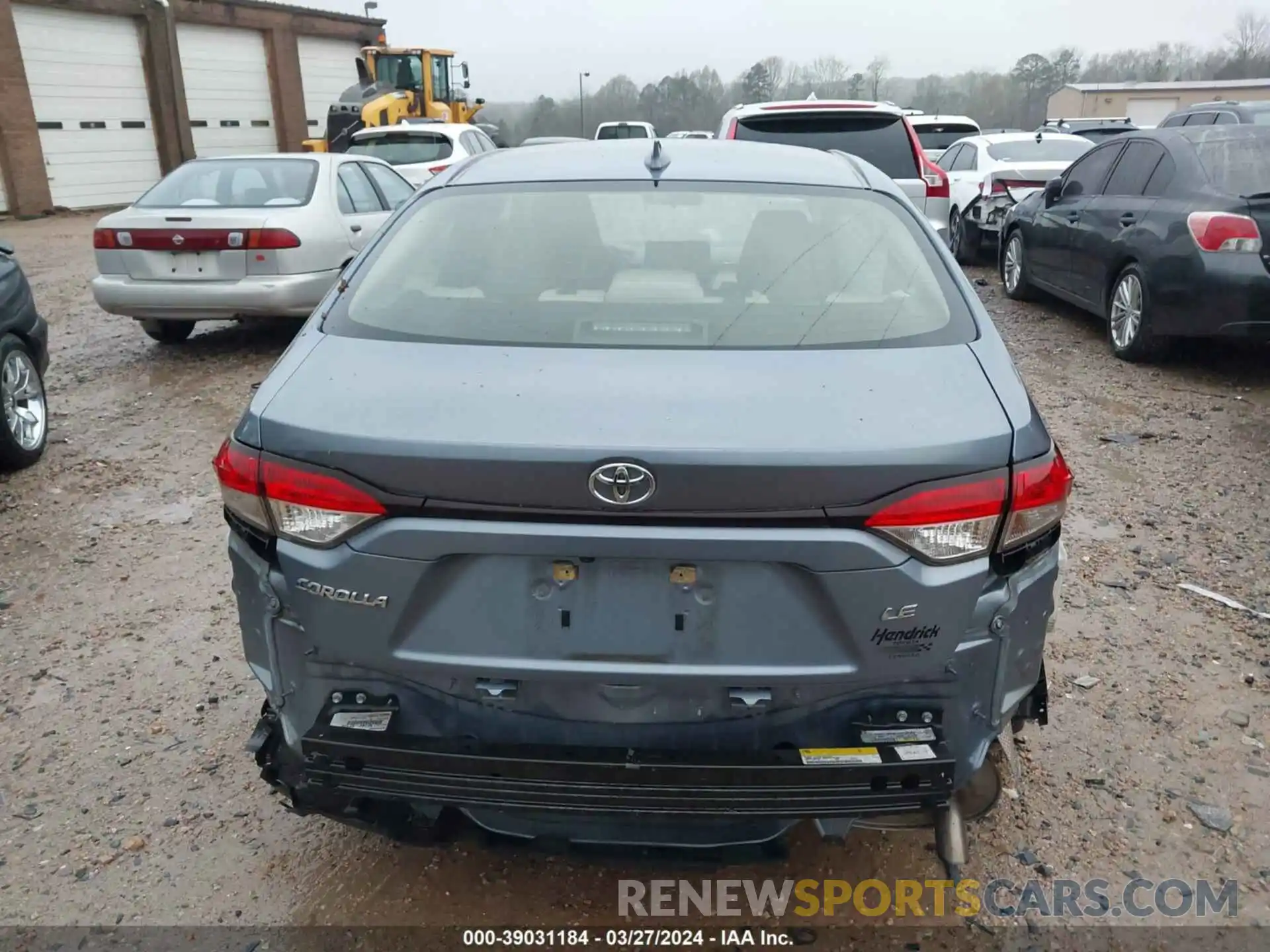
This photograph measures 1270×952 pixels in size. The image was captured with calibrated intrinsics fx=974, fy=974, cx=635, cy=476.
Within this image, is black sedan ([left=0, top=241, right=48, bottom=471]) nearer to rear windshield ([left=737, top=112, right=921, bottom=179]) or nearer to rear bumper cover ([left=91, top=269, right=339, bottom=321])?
rear bumper cover ([left=91, top=269, right=339, bottom=321])

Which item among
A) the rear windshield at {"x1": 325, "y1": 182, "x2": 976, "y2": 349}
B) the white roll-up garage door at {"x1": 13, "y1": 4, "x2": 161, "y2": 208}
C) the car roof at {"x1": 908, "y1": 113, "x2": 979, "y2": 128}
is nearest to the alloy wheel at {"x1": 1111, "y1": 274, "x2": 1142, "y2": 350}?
the rear windshield at {"x1": 325, "y1": 182, "x2": 976, "y2": 349}

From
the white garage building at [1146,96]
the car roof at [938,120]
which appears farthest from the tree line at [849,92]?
the car roof at [938,120]

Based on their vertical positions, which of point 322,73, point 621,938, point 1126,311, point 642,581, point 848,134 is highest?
point 322,73

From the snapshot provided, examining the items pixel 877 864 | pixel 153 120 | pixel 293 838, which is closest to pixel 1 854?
pixel 293 838

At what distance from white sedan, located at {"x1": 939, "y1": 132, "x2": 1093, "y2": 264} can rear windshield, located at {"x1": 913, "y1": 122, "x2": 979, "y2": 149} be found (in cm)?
305

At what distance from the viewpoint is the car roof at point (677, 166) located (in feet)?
9.46

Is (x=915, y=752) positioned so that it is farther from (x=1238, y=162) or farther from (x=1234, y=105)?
(x=1234, y=105)

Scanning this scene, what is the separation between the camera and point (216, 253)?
24.1 feet

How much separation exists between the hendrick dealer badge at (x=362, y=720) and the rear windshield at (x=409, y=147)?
12.9m

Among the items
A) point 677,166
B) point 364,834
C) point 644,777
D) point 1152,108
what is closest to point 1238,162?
point 677,166

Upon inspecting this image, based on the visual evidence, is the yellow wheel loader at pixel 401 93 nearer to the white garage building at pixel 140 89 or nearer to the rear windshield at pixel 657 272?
the white garage building at pixel 140 89

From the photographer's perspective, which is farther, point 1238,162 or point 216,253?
point 216,253

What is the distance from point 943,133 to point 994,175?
563 cm

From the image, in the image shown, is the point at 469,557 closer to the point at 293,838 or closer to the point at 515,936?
the point at 515,936
